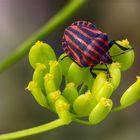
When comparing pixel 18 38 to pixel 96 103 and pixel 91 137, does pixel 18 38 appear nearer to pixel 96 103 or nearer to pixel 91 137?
pixel 91 137

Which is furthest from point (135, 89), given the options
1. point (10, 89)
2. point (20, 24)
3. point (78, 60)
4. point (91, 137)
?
point (20, 24)

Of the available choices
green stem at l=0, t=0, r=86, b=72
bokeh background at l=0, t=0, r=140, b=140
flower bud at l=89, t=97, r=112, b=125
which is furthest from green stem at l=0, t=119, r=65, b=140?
bokeh background at l=0, t=0, r=140, b=140

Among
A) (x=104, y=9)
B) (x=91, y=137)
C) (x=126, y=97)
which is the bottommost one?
(x=91, y=137)

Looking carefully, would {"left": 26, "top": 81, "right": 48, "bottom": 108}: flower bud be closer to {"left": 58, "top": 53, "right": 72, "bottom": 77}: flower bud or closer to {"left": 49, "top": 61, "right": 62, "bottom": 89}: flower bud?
{"left": 49, "top": 61, "right": 62, "bottom": 89}: flower bud

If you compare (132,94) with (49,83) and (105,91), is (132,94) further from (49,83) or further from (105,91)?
(49,83)

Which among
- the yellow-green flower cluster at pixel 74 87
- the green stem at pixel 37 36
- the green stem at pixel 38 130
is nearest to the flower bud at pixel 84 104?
the yellow-green flower cluster at pixel 74 87

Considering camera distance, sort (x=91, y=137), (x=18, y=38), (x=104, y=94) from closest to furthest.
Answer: (x=104, y=94) → (x=91, y=137) → (x=18, y=38)
